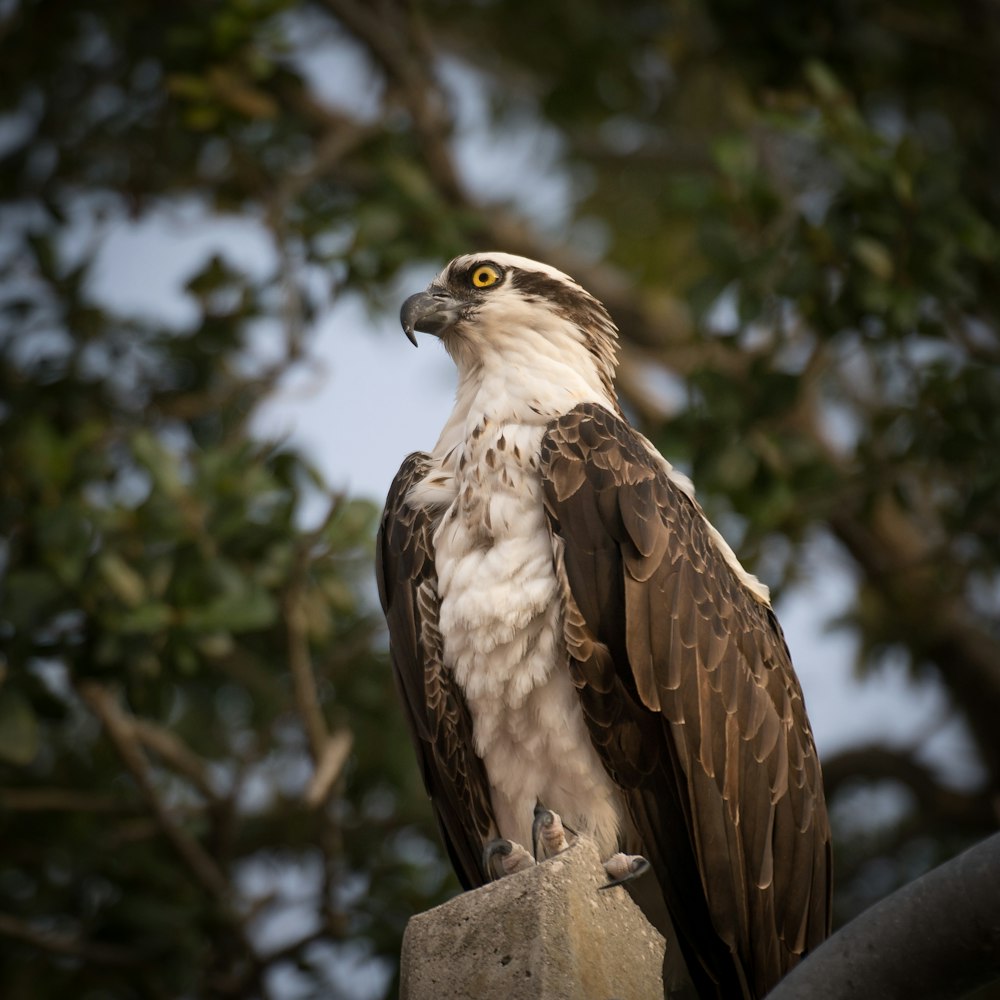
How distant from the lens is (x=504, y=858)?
3992 millimetres

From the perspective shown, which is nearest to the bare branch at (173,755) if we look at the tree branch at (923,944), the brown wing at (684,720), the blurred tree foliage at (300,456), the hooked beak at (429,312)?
the blurred tree foliage at (300,456)

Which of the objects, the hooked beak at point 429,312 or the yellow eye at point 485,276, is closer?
the hooked beak at point 429,312

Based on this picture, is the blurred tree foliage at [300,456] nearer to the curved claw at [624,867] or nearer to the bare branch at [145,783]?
the bare branch at [145,783]

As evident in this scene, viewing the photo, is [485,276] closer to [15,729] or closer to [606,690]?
[606,690]

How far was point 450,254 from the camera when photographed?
6.83 m

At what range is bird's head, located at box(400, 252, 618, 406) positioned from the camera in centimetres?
469

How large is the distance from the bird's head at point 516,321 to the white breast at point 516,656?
1.95 feet

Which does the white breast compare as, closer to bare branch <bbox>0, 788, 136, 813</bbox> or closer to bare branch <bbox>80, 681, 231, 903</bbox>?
bare branch <bbox>80, 681, 231, 903</bbox>

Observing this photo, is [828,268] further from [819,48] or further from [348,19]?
[348,19]

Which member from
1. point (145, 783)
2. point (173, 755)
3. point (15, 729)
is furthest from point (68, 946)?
point (15, 729)

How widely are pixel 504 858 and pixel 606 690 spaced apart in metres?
0.55

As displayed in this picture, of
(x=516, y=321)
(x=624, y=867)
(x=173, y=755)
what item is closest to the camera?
(x=624, y=867)

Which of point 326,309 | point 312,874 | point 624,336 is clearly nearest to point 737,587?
point 326,309

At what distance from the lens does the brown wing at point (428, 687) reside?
13.7 feet
